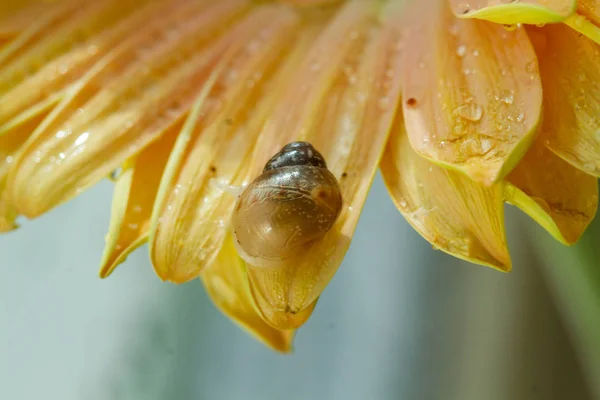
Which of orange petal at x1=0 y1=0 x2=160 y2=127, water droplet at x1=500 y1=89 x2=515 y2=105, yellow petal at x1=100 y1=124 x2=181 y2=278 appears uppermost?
water droplet at x1=500 y1=89 x2=515 y2=105

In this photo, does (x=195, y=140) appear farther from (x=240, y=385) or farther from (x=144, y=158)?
(x=240, y=385)

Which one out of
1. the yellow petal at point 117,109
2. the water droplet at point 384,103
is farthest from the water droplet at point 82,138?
the water droplet at point 384,103

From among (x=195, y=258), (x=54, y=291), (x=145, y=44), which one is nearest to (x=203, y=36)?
(x=145, y=44)

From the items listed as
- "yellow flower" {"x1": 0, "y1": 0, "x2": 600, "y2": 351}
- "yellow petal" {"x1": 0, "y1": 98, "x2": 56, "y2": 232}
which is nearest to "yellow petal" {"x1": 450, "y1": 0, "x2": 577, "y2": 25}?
"yellow flower" {"x1": 0, "y1": 0, "x2": 600, "y2": 351}

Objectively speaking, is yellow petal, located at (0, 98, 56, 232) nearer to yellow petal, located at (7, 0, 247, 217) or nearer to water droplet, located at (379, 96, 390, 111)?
yellow petal, located at (7, 0, 247, 217)

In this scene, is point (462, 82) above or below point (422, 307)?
above

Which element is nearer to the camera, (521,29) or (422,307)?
(521,29)
